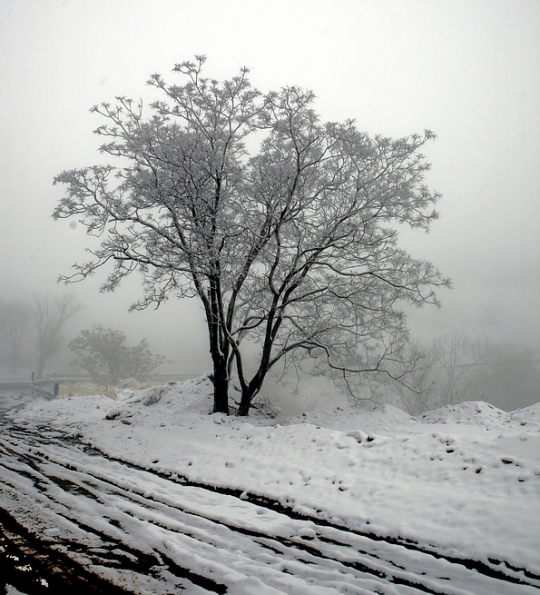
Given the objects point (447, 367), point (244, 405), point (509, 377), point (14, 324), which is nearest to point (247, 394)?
point (244, 405)

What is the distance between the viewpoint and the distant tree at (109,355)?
35.2 m

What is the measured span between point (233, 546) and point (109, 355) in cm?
→ 3555

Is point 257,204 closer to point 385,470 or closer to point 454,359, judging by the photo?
point 385,470

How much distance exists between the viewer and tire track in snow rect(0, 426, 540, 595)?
10.9 feet

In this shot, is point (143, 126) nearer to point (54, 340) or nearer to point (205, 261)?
point (205, 261)

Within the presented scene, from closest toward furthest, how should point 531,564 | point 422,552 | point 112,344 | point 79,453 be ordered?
point 531,564, point 422,552, point 79,453, point 112,344

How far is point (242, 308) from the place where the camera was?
14.2 metres

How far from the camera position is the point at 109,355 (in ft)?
117

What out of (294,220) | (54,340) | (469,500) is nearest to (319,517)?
(469,500)

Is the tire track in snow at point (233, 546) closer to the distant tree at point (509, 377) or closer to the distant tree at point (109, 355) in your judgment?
the distant tree at point (109, 355)

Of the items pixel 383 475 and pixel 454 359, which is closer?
pixel 383 475

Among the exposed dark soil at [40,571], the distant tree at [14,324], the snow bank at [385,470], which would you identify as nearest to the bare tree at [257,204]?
the snow bank at [385,470]

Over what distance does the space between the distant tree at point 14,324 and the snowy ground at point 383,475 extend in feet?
178

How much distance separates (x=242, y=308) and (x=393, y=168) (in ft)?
24.6
